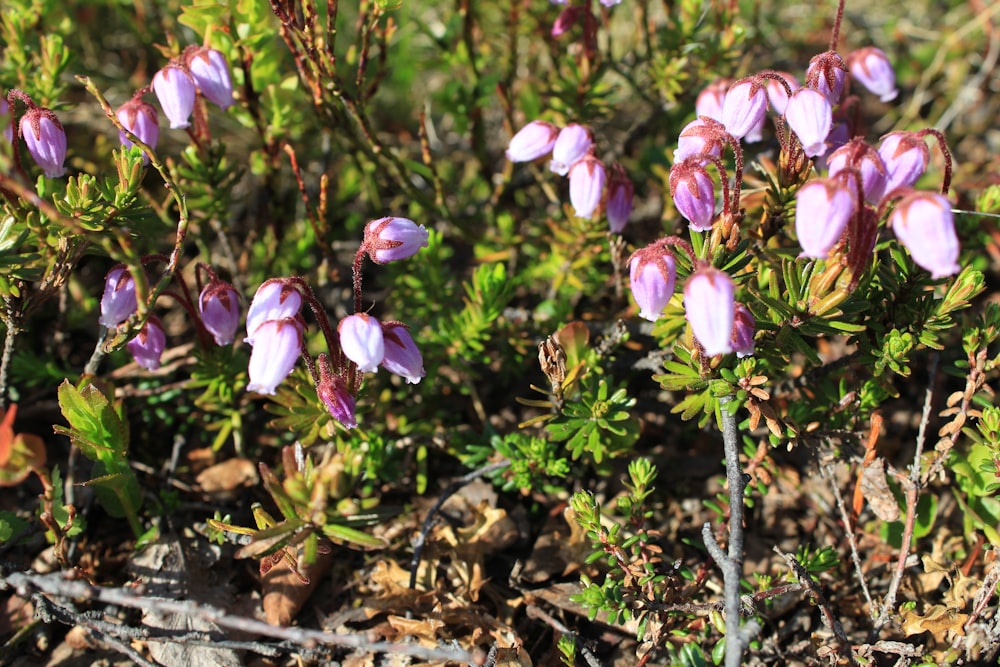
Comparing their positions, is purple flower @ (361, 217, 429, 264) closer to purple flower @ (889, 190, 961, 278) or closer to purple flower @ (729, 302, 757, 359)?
purple flower @ (729, 302, 757, 359)

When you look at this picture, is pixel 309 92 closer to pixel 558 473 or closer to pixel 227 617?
pixel 558 473

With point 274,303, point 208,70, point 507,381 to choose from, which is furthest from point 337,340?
point 208,70

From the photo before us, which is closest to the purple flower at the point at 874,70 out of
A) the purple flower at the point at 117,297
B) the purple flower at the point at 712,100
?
the purple flower at the point at 712,100

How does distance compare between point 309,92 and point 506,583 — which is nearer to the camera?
point 506,583

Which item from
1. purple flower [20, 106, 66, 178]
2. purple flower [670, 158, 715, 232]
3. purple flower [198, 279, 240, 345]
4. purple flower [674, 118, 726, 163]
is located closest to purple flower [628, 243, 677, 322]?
purple flower [670, 158, 715, 232]

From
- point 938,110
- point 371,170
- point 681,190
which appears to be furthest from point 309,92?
point 938,110

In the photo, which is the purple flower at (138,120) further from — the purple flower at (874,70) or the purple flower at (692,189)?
the purple flower at (874,70)

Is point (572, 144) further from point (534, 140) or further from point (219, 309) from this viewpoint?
point (219, 309)
